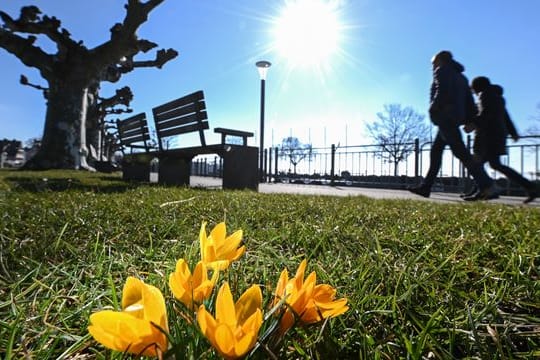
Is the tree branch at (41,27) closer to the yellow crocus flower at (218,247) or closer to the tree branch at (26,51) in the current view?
the tree branch at (26,51)

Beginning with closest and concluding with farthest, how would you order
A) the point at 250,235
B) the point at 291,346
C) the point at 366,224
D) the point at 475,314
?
the point at 291,346 → the point at 475,314 → the point at 250,235 → the point at 366,224

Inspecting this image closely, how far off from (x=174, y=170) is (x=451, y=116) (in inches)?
194

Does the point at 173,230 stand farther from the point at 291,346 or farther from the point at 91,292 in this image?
the point at 291,346

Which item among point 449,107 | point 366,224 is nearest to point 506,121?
point 449,107

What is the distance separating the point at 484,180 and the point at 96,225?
16.8 feet

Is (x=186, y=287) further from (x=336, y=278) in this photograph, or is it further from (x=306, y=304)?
(x=336, y=278)

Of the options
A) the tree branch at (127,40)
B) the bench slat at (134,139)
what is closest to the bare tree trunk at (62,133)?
the tree branch at (127,40)

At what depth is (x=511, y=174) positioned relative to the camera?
5.15 m

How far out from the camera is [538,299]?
85cm

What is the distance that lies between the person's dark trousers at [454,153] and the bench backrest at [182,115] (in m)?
3.70

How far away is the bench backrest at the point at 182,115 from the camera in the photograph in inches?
228

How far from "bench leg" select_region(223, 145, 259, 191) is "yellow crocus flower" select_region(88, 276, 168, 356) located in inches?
210

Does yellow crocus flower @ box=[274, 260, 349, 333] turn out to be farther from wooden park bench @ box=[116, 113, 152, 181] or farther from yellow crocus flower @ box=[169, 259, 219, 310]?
wooden park bench @ box=[116, 113, 152, 181]

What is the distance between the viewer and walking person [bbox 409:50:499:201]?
502 centimetres
